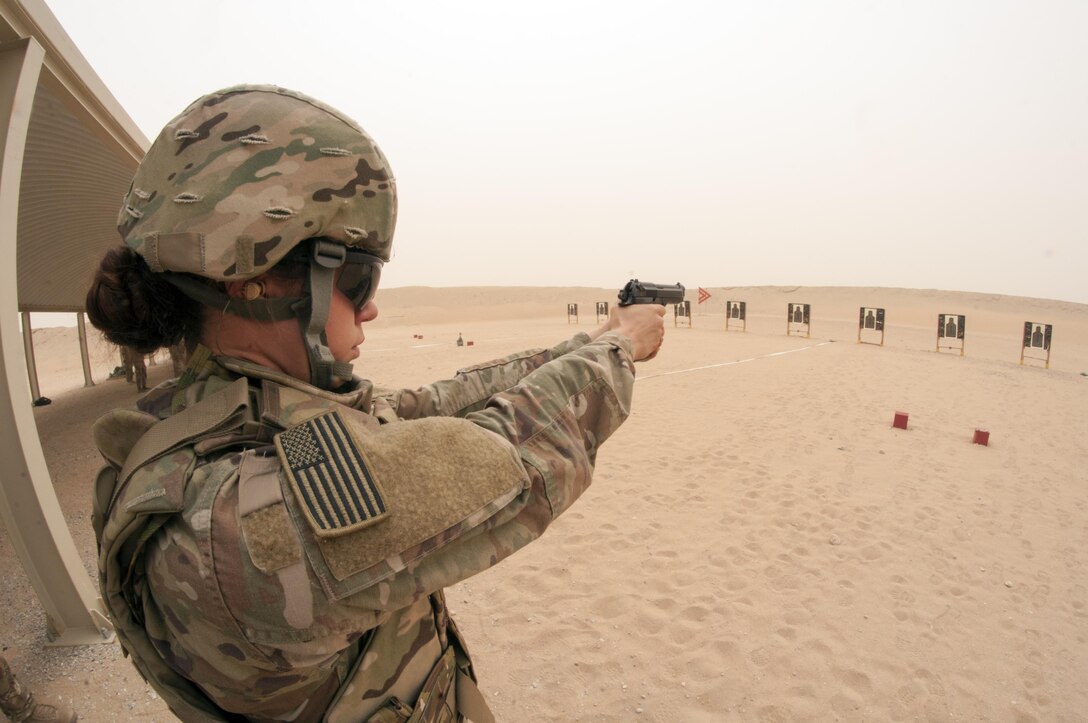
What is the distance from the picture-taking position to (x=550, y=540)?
4.82 metres

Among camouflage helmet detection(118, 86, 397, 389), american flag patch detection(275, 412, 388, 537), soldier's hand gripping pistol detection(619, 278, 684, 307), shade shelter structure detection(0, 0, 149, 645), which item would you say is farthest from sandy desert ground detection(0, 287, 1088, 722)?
soldier's hand gripping pistol detection(619, 278, 684, 307)

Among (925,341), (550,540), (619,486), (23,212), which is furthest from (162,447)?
(925,341)

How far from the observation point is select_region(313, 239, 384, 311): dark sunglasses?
3.31ft

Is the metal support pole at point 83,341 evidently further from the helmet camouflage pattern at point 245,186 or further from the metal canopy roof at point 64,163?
the helmet camouflage pattern at point 245,186

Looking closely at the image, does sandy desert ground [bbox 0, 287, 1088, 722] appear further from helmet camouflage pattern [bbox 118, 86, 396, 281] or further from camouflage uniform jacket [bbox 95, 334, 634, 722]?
camouflage uniform jacket [bbox 95, 334, 634, 722]

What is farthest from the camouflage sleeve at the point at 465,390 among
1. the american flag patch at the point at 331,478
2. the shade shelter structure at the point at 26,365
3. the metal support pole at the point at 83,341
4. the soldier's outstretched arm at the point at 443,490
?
the metal support pole at the point at 83,341

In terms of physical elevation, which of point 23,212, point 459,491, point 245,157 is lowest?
point 459,491

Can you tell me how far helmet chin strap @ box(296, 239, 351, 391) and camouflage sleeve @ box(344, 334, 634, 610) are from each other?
0.31 metres

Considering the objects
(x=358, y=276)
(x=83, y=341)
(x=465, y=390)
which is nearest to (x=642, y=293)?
(x=465, y=390)

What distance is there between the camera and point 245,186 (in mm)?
945

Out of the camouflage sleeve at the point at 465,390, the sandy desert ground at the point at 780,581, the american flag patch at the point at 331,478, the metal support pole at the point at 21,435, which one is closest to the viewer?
the american flag patch at the point at 331,478

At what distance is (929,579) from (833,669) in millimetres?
1604

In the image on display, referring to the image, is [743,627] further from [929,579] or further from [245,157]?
[245,157]

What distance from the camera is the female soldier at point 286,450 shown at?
74 centimetres
